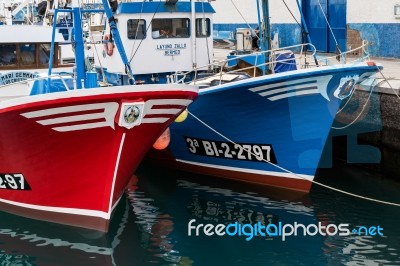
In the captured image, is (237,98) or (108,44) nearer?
(237,98)

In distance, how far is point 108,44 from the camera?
12.9 meters

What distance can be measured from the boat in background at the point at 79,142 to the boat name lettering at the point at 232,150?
2.61m

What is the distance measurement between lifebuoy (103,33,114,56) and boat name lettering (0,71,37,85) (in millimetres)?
1723

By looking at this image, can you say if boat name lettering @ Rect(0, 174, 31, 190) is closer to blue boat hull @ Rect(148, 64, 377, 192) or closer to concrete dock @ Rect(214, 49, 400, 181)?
blue boat hull @ Rect(148, 64, 377, 192)

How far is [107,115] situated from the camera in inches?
322

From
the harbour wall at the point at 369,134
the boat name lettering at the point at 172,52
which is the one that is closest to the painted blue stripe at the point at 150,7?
the boat name lettering at the point at 172,52

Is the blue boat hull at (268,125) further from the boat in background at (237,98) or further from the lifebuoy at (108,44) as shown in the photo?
the lifebuoy at (108,44)

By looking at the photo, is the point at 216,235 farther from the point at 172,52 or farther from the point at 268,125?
the point at 172,52

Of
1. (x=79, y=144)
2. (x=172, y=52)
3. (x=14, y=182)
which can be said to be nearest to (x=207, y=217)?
(x=79, y=144)

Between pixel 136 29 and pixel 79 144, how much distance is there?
4.50 metres

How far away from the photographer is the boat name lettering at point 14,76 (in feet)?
38.1

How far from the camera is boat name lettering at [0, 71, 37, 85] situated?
11.6 meters

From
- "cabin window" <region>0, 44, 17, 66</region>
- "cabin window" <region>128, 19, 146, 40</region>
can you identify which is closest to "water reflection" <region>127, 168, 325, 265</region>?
"cabin window" <region>128, 19, 146, 40</region>

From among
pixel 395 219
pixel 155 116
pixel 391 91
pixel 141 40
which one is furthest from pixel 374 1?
pixel 155 116
